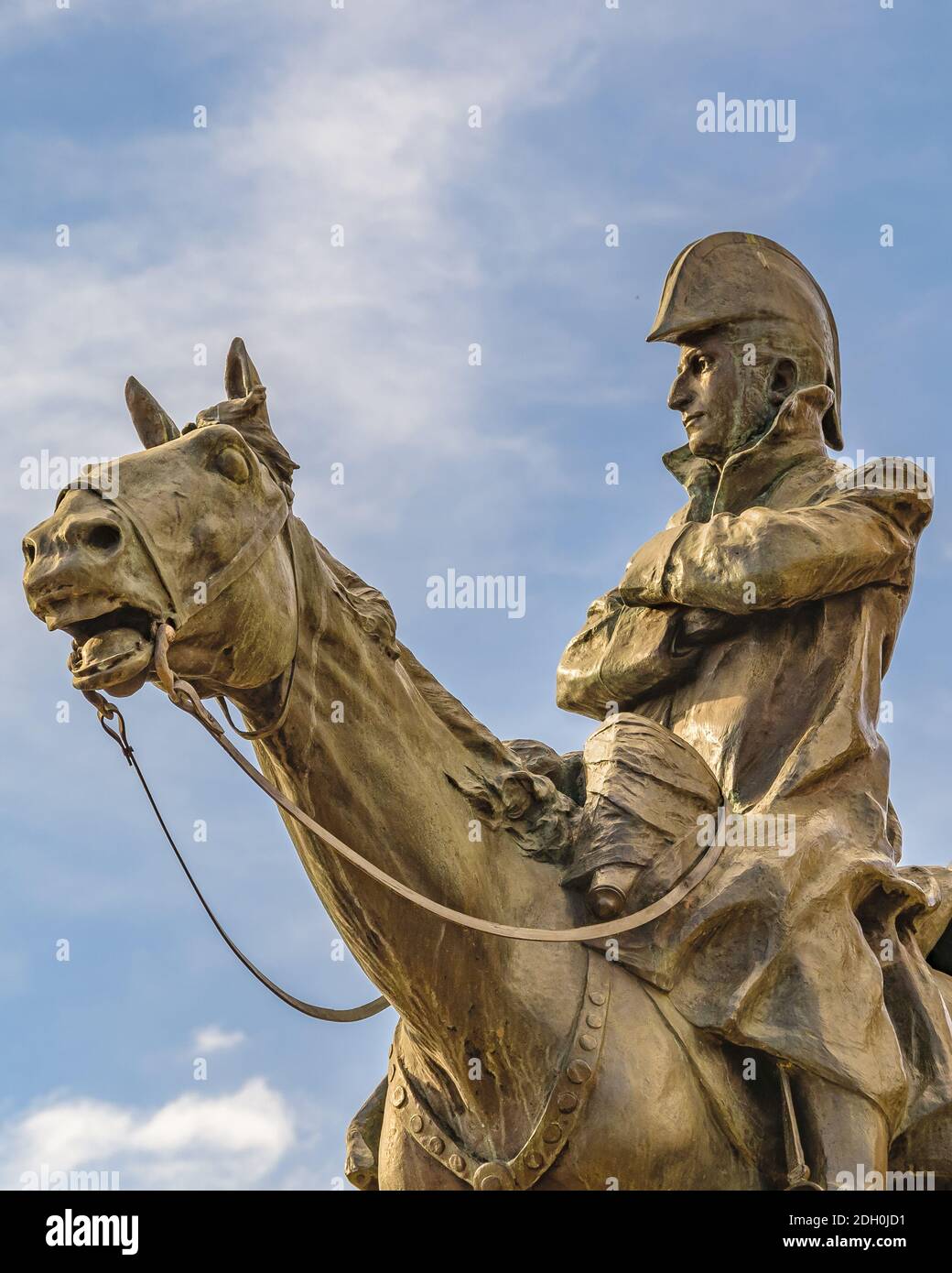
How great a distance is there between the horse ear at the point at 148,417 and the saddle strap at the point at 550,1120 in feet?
7.51

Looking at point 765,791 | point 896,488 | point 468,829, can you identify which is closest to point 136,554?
point 468,829

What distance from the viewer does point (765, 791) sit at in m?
8.19

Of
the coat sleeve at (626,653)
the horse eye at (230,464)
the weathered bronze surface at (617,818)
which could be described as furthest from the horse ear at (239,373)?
the coat sleeve at (626,653)

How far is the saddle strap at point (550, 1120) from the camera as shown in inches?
281

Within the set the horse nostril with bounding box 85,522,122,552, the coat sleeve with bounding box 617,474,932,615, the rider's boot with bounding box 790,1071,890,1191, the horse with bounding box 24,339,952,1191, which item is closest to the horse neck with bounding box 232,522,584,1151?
the horse with bounding box 24,339,952,1191

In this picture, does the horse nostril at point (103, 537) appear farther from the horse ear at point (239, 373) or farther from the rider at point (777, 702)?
the rider at point (777, 702)

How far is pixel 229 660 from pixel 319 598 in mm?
409

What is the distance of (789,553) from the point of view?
322 inches

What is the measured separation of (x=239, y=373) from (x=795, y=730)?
104 inches

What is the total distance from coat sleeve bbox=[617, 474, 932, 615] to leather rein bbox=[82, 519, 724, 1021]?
108cm

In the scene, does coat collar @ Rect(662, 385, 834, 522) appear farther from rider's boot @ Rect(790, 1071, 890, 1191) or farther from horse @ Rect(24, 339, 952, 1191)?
rider's boot @ Rect(790, 1071, 890, 1191)

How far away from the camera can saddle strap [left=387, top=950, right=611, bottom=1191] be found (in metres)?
7.15

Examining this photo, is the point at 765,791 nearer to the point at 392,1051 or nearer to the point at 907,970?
the point at 907,970

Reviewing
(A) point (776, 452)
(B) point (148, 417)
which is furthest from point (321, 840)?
(A) point (776, 452)
